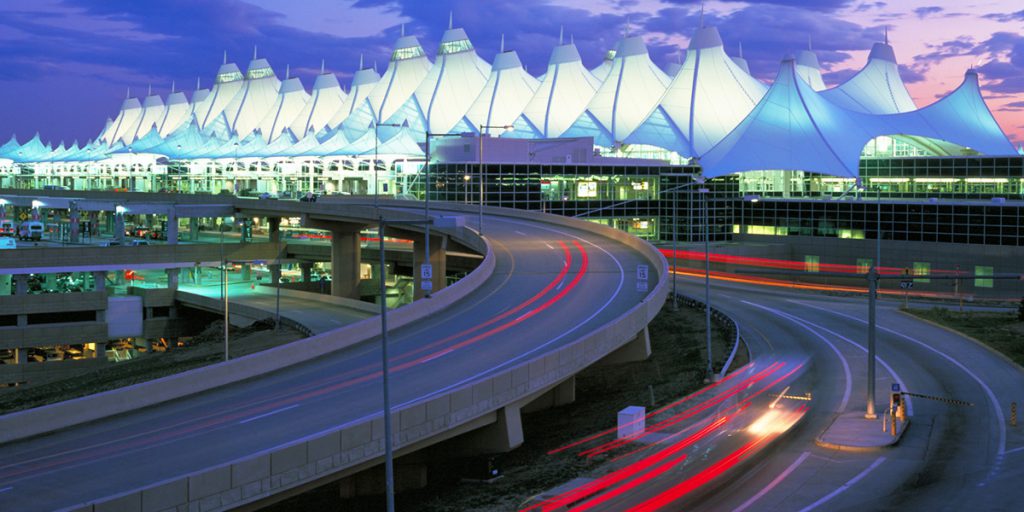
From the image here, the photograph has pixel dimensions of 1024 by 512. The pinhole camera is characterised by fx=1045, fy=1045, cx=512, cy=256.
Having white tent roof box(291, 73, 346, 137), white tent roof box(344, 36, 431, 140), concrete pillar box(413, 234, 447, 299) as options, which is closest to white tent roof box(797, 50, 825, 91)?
white tent roof box(344, 36, 431, 140)

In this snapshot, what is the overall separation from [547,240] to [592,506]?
4006cm

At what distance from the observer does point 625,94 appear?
113438 millimetres

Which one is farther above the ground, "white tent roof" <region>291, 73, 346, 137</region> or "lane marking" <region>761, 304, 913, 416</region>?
"white tent roof" <region>291, 73, 346, 137</region>

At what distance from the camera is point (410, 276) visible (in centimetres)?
8712

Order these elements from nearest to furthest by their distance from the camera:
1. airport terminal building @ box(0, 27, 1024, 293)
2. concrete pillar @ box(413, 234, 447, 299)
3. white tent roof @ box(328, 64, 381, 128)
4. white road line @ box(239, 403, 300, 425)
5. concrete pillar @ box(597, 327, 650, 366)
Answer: white road line @ box(239, 403, 300, 425), concrete pillar @ box(597, 327, 650, 366), concrete pillar @ box(413, 234, 447, 299), airport terminal building @ box(0, 27, 1024, 293), white tent roof @ box(328, 64, 381, 128)

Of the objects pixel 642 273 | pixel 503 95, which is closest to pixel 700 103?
pixel 503 95

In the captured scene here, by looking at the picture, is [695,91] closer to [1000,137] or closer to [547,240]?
[1000,137]

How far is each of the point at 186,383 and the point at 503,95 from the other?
338 ft

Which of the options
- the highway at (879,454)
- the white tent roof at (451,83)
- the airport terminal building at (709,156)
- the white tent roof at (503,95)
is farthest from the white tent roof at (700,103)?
the highway at (879,454)

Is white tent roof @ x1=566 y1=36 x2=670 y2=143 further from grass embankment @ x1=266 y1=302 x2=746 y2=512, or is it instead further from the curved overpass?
the curved overpass

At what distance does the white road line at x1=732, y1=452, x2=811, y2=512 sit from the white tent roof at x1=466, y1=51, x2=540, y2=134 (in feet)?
335

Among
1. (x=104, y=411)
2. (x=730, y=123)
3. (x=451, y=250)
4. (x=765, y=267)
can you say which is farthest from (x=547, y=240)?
(x=730, y=123)

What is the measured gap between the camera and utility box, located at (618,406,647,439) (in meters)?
28.5

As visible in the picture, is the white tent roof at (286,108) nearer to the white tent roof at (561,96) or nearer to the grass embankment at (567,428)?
the white tent roof at (561,96)
